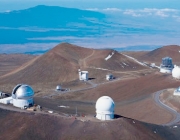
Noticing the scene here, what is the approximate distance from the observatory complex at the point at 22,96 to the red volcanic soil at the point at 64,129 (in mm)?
3651

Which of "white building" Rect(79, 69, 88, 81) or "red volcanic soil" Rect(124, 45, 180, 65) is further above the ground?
"red volcanic soil" Rect(124, 45, 180, 65)

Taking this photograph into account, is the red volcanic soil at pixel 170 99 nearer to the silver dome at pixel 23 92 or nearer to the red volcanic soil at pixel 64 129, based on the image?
the red volcanic soil at pixel 64 129

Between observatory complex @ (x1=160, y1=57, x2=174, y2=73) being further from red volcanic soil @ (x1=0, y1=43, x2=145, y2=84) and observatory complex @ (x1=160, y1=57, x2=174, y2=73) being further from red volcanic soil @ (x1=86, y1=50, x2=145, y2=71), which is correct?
red volcanic soil @ (x1=0, y1=43, x2=145, y2=84)

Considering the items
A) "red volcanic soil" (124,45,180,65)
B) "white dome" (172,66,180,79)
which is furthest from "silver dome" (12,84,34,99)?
"red volcanic soil" (124,45,180,65)

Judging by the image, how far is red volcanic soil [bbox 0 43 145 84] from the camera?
382 feet

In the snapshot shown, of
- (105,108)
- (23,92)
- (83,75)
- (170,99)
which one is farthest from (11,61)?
(105,108)

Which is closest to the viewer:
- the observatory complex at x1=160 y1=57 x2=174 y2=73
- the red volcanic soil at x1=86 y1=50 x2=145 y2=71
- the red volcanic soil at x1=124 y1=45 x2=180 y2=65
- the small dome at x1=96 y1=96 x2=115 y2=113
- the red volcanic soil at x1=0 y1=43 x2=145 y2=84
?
the small dome at x1=96 y1=96 x2=115 y2=113

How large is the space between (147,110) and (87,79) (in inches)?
1382

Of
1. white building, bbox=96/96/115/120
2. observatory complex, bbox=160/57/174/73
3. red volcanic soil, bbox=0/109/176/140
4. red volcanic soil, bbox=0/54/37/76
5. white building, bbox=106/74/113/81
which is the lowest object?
red volcanic soil, bbox=0/109/176/140

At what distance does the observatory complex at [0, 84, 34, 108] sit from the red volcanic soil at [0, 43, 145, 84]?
47.7 m

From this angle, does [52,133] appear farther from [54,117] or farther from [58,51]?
[58,51]

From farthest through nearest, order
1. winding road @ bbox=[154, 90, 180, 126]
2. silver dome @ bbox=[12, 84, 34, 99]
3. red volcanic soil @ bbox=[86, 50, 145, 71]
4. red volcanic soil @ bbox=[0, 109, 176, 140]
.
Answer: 1. red volcanic soil @ bbox=[86, 50, 145, 71]
2. winding road @ bbox=[154, 90, 180, 126]
3. silver dome @ bbox=[12, 84, 34, 99]
4. red volcanic soil @ bbox=[0, 109, 176, 140]

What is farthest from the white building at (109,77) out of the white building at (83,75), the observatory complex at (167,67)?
the observatory complex at (167,67)

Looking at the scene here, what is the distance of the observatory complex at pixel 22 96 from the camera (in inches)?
2549
